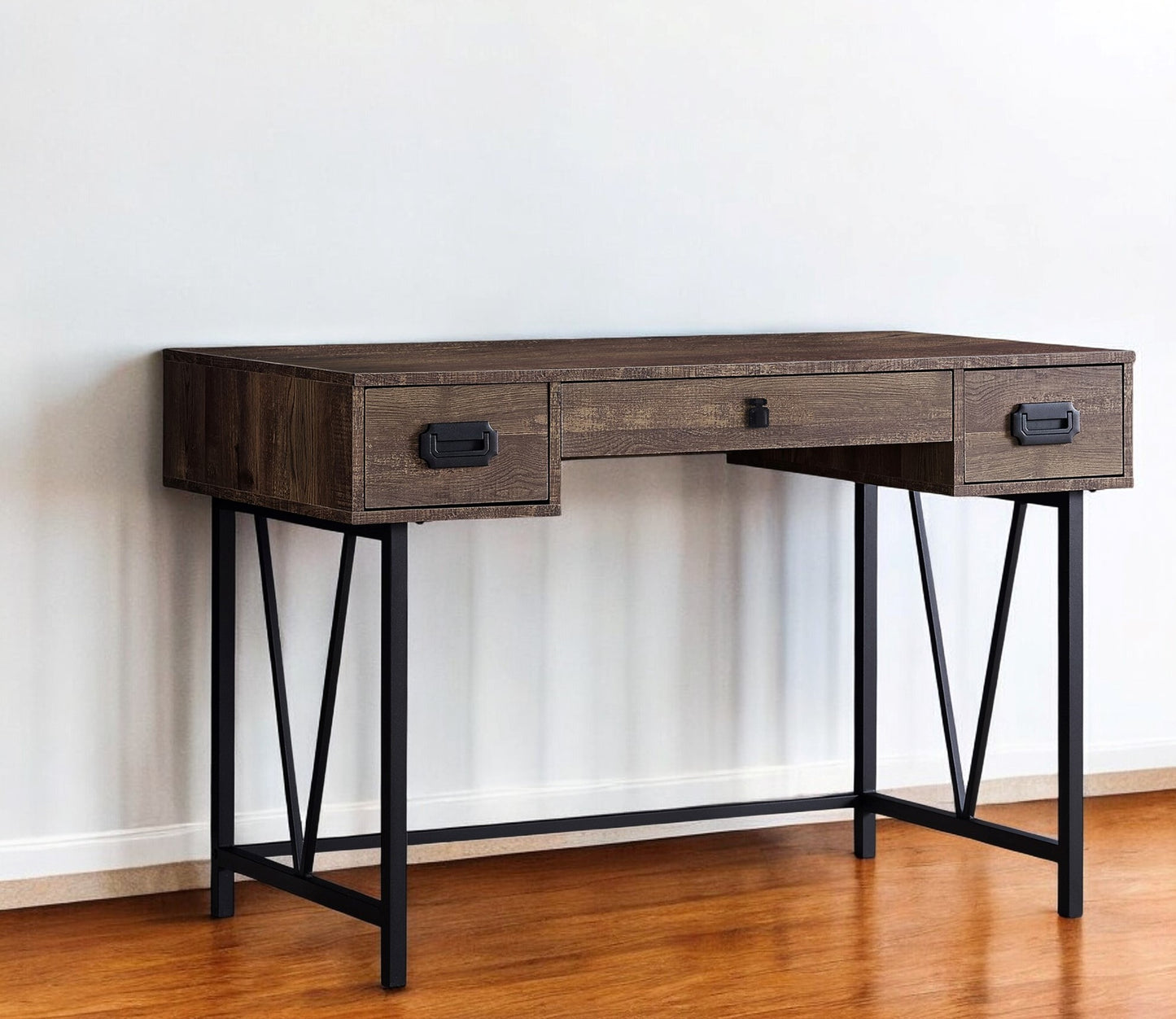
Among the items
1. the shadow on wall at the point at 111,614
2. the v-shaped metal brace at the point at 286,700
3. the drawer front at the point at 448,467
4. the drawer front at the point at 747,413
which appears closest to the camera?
the drawer front at the point at 448,467

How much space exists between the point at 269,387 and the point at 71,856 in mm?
904

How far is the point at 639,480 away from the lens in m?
3.27

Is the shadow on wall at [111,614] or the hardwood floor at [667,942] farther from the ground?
the shadow on wall at [111,614]

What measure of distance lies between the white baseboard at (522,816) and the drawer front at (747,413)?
3.03 ft

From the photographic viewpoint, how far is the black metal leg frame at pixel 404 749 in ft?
8.30

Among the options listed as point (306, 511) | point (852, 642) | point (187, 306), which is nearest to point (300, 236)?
point (187, 306)

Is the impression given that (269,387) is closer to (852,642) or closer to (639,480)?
(639,480)

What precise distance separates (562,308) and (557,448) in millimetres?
750

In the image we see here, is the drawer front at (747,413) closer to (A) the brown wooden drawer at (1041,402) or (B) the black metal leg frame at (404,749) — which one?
(A) the brown wooden drawer at (1041,402)

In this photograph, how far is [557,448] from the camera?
2484 mm

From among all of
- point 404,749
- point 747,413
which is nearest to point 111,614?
point 404,749

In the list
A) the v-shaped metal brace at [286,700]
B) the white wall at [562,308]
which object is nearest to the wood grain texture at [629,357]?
the white wall at [562,308]

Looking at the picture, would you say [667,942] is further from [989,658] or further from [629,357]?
[629,357]

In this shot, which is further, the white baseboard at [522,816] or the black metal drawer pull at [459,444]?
the white baseboard at [522,816]
